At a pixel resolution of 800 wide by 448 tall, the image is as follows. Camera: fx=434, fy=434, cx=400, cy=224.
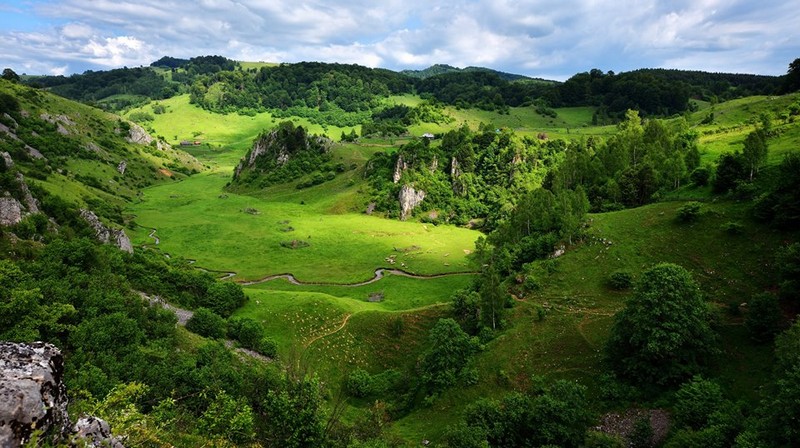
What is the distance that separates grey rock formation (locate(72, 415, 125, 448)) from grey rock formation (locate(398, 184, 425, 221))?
133800 mm

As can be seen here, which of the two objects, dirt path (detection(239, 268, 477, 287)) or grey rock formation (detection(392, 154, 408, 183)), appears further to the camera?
grey rock formation (detection(392, 154, 408, 183))

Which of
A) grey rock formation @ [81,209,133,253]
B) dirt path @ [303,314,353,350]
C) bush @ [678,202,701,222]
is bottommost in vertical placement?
dirt path @ [303,314,353,350]

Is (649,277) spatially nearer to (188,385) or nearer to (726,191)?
(726,191)

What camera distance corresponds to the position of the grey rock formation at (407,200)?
489ft

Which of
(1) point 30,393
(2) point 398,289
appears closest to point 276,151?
(2) point 398,289

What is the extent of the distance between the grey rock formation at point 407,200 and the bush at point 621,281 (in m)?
89.9

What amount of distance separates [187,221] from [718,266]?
433ft

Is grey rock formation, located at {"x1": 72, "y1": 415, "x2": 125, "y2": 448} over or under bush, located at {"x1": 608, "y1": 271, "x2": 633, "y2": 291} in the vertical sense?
over

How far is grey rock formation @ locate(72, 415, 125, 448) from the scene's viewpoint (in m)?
13.3

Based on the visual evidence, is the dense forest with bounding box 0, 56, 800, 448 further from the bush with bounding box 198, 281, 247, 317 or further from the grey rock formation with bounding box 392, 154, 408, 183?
the grey rock formation with bounding box 392, 154, 408, 183

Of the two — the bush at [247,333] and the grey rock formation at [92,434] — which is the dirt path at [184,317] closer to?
the bush at [247,333]

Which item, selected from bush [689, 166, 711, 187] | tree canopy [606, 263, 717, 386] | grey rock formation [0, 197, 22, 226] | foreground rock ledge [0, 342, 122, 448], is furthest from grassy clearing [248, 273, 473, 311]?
foreground rock ledge [0, 342, 122, 448]

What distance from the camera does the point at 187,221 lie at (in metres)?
134

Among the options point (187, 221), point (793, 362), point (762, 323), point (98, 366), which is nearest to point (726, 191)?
point (762, 323)
